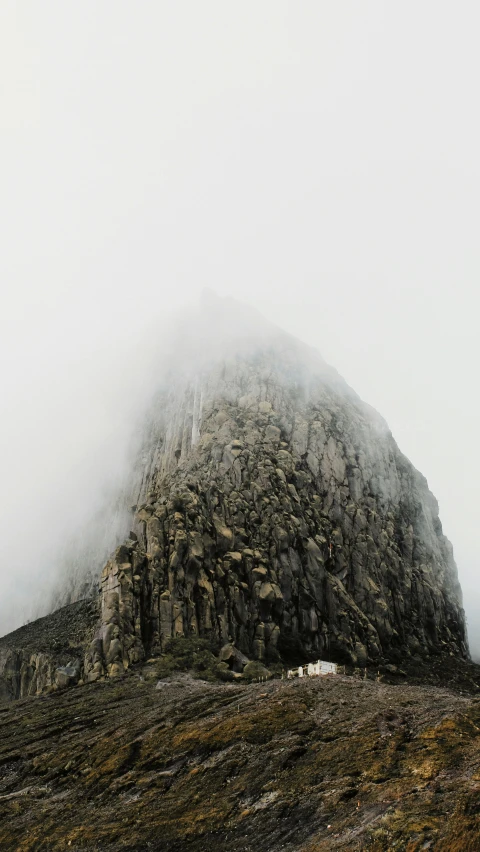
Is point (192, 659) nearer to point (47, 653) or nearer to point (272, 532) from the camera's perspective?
point (272, 532)

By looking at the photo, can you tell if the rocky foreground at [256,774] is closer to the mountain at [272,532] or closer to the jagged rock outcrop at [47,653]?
the jagged rock outcrop at [47,653]

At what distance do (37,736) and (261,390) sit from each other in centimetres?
9399

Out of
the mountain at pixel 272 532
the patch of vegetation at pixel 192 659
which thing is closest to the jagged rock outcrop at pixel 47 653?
the mountain at pixel 272 532

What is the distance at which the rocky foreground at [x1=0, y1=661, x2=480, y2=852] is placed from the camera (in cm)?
1981

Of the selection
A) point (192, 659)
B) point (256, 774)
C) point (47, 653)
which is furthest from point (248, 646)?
point (256, 774)

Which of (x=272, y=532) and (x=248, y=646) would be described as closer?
(x=248, y=646)

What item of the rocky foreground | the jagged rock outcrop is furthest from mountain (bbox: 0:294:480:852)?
the jagged rock outcrop

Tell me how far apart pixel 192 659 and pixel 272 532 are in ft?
100

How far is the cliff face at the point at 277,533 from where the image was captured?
8069 cm

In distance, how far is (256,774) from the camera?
2833 cm

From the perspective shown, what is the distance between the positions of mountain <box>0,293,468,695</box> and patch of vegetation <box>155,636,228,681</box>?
174 centimetres

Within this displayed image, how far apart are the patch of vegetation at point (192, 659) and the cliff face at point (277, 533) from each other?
2.14 m

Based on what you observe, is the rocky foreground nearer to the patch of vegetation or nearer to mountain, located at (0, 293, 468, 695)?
the patch of vegetation

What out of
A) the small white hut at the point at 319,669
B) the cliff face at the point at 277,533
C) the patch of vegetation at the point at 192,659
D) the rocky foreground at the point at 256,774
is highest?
the cliff face at the point at 277,533
